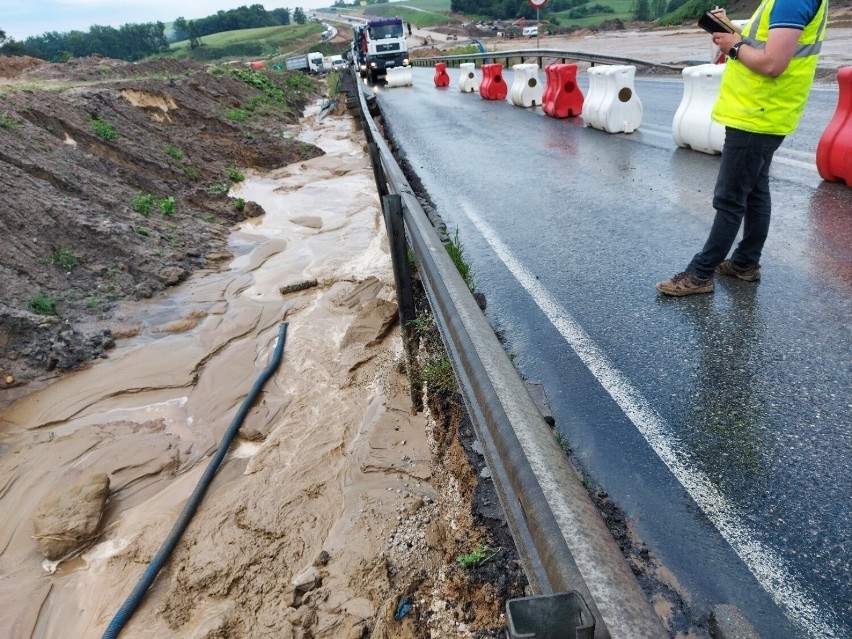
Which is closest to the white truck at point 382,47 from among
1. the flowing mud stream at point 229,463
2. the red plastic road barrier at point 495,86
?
the red plastic road barrier at point 495,86

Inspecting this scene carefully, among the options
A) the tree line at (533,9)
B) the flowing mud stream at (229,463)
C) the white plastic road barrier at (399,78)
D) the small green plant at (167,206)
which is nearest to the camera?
the flowing mud stream at (229,463)

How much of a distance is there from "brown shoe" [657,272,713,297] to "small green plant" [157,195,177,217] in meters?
7.63

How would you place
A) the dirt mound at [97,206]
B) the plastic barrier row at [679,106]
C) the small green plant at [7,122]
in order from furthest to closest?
the small green plant at [7,122] < the plastic barrier row at [679,106] < the dirt mound at [97,206]

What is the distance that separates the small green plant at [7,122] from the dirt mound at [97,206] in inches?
1.0

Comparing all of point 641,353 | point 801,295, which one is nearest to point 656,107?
point 801,295

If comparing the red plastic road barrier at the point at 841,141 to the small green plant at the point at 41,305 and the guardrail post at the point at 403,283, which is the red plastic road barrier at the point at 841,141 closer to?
the guardrail post at the point at 403,283

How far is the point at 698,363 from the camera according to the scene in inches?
135

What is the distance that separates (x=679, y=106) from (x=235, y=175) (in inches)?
→ 349

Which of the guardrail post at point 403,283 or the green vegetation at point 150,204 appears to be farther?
the green vegetation at point 150,204

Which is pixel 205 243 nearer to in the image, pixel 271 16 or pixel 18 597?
pixel 18 597

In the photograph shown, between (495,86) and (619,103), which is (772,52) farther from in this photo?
(495,86)

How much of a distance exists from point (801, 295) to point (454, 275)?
8.91 feet

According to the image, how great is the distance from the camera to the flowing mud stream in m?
2.90

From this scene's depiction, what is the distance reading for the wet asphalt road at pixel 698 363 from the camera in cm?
224
